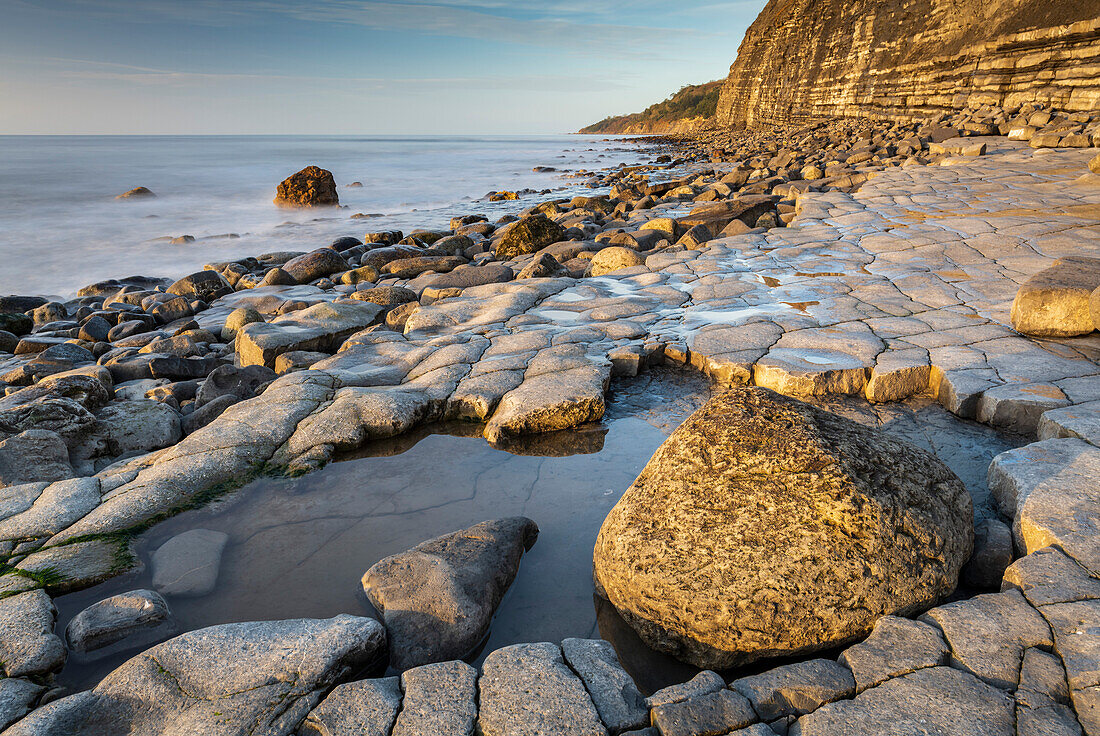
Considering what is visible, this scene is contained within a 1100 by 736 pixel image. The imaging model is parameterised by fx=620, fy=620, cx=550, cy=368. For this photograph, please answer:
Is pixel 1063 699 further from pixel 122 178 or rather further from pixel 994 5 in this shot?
pixel 122 178

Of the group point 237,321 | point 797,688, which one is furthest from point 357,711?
point 237,321

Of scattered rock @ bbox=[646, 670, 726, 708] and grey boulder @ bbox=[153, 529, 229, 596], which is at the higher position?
scattered rock @ bbox=[646, 670, 726, 708]

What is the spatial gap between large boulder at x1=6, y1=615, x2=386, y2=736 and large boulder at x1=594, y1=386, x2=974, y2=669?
0.90m

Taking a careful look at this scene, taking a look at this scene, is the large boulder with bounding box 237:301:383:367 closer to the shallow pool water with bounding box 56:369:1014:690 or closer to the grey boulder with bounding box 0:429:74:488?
the grey boulder with bounding box 0:429:74:488

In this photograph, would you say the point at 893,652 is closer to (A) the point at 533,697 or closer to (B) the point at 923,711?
(B) the point at 923,711

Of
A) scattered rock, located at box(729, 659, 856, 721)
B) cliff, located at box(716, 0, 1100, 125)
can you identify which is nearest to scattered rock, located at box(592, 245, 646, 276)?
scattered rock, located at box(729, 659, 856, 721)

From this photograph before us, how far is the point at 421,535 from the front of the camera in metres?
2.62

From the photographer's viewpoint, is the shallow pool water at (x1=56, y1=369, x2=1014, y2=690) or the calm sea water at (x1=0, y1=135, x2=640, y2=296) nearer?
the shallow pool water at (x1=56, y1=369, x2=1014, y2=690)

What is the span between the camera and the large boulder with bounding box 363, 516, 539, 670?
196 cm

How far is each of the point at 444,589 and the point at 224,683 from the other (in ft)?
2.22

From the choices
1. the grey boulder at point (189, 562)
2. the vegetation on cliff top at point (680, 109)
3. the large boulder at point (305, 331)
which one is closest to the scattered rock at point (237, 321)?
the large boulder at point (305, 331)

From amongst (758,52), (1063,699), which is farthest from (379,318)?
(758,52)

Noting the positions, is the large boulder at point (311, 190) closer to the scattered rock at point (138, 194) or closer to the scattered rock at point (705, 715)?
the scattered rock at point (138, 194)

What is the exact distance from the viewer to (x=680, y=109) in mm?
80500
